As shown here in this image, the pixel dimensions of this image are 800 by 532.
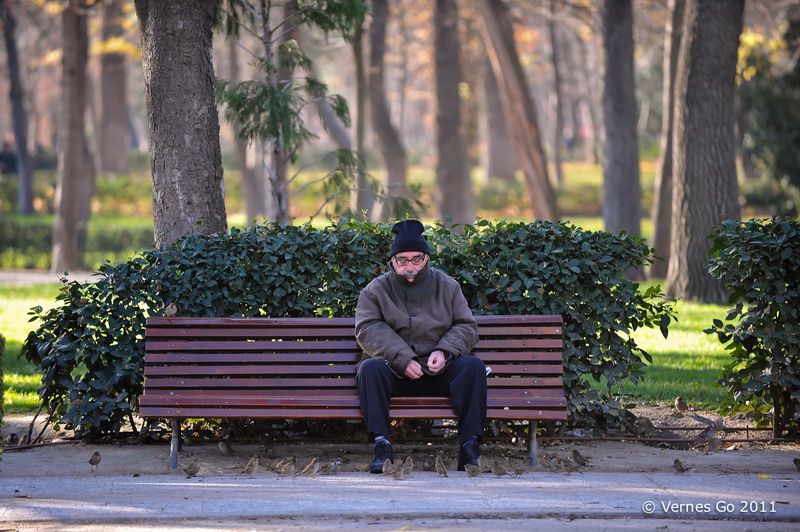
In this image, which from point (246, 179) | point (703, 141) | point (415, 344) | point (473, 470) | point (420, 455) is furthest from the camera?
point (246, 179)

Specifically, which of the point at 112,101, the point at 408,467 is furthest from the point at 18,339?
the point at 112,101

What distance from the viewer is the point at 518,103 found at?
2031 cm

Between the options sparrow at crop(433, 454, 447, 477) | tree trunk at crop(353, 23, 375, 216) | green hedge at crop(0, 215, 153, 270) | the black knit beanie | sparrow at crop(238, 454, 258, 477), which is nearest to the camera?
sparrow at crop(433, 454, 447, 477)

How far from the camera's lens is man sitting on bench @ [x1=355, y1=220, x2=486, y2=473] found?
6414 mm

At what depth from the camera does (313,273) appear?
7.22 m

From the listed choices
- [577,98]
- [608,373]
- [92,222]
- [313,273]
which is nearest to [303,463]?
[313,273]

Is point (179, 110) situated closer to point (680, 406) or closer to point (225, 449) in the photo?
point (225, 449)

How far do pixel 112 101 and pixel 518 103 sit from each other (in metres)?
16.0

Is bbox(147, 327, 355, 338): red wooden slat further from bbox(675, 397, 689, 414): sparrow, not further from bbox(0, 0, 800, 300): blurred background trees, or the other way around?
bbox(675, 397, 689, 414): sparrow

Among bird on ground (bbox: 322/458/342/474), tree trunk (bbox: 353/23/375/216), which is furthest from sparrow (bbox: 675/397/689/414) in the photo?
tree trunk (bbox: 353/23/375/216)

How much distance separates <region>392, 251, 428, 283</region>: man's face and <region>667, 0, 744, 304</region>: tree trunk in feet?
27.2

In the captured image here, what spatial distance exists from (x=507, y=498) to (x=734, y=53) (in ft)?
33.0

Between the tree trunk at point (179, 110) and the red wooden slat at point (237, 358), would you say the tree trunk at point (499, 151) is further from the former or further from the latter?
the red wooden slat at point (237, 358)

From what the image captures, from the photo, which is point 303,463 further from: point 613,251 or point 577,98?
point 577,98
